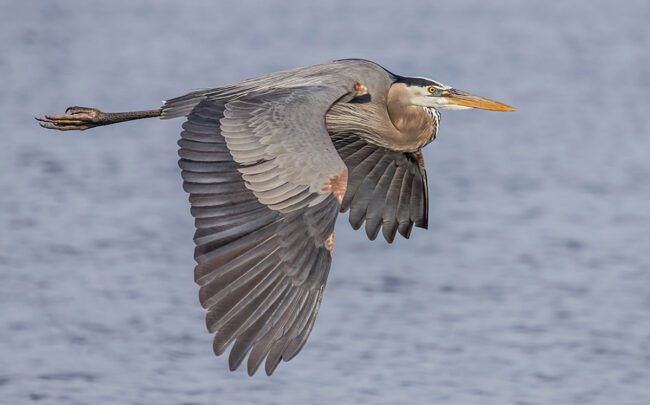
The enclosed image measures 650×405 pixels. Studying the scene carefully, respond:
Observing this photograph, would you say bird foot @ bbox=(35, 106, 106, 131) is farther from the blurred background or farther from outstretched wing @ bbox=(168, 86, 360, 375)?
the blurred background

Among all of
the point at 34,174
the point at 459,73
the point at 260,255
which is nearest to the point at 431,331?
the point at 260,255

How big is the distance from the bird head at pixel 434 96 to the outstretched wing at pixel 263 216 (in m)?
1.03

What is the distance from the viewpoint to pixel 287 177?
6.32 meters

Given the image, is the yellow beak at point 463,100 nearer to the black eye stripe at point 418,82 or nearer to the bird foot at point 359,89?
the black eye stripe at point 418,82

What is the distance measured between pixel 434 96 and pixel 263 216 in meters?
1.99

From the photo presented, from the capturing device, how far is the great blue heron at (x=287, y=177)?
5.83m

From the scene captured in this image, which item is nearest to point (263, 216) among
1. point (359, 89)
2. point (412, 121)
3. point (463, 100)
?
point (359, 89)

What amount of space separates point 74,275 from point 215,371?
6.40 ft

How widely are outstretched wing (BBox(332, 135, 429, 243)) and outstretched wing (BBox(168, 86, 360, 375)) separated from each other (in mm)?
1177

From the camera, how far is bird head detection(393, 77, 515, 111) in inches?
306

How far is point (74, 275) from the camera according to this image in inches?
378

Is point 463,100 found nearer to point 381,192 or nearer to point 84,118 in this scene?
point 381,192

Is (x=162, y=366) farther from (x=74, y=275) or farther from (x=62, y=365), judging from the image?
(x=74, y=275)

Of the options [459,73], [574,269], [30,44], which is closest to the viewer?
[574,269]
